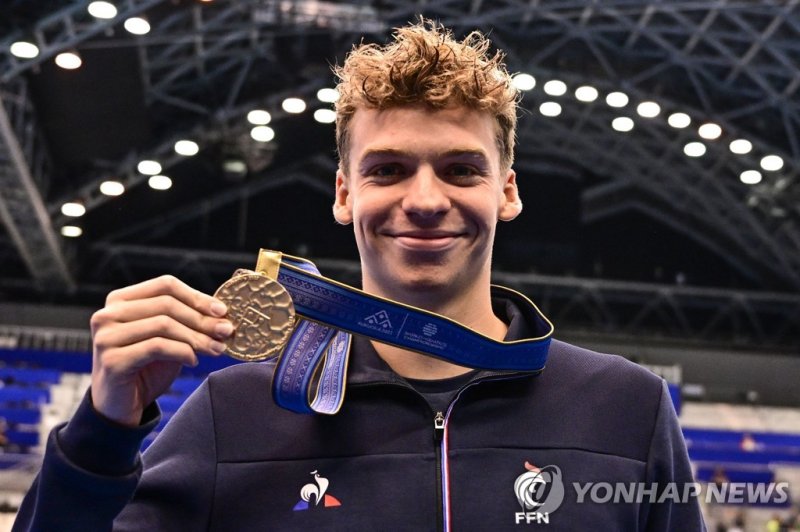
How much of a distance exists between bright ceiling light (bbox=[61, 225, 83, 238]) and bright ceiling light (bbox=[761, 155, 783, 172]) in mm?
12161

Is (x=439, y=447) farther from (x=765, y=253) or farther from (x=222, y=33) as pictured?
(x=765, y=253)

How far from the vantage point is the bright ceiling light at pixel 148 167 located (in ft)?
51.4

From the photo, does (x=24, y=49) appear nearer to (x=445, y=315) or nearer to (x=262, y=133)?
(x=262, y=133)

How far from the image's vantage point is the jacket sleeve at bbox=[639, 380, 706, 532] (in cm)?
196

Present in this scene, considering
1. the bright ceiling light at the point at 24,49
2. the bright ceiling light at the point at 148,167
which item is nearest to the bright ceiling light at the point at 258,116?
the bright ceiling light at the point at 148,167

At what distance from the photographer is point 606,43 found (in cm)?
1575

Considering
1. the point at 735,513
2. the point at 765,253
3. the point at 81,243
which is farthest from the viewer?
the point at 765,253

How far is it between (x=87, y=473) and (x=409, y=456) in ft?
2.02

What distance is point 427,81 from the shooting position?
1.97 m

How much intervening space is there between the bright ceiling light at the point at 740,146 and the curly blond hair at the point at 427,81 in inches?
603

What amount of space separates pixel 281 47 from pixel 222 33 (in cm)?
88

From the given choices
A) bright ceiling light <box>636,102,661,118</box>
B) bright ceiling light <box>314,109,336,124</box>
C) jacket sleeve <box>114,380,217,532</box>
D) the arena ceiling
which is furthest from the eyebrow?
bright ceiling light <box>636,102,661,118</box>

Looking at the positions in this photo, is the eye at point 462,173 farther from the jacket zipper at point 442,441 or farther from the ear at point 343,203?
the jacket zipper at point 442,441

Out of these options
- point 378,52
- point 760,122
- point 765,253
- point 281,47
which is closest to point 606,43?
point 760,122
